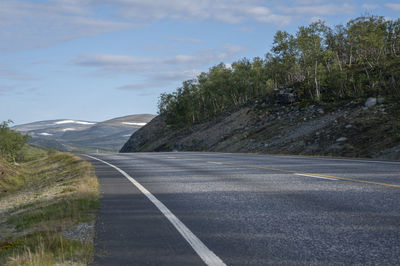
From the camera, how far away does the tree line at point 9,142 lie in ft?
262

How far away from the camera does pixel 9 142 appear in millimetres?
81125

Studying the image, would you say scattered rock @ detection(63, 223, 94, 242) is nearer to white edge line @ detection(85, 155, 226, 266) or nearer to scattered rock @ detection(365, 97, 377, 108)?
white edge line @ detection(85, 155, 226, 266)

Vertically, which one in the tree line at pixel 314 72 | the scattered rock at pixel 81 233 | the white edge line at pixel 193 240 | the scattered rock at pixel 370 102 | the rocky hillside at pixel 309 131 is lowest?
the scattered rock at pixel 81 233

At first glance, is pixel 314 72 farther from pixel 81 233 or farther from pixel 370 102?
pixel 81 233

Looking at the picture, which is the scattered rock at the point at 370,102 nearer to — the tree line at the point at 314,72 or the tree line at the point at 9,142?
the tree line at the point at 314,72

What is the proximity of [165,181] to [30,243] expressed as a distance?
6.79 m

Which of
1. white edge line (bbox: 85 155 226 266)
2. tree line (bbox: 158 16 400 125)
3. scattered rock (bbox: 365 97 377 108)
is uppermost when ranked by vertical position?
tree line (bbox: 158 16 400 125)

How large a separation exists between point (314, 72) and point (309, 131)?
19762 millimetres

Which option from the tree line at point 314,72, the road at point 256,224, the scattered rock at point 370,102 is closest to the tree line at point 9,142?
the tree line at point 314,72

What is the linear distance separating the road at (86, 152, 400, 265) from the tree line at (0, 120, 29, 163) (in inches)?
3107

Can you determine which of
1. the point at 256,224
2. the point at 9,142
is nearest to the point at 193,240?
the point at 256,224

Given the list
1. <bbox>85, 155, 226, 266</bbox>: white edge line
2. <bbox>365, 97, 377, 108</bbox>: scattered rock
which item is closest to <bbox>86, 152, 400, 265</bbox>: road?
Answer: <bbox>85, 155, 226, 266</bbox>: white edge line

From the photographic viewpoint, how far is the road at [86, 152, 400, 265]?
4.15 metres

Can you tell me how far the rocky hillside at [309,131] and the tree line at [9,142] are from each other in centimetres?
4083
